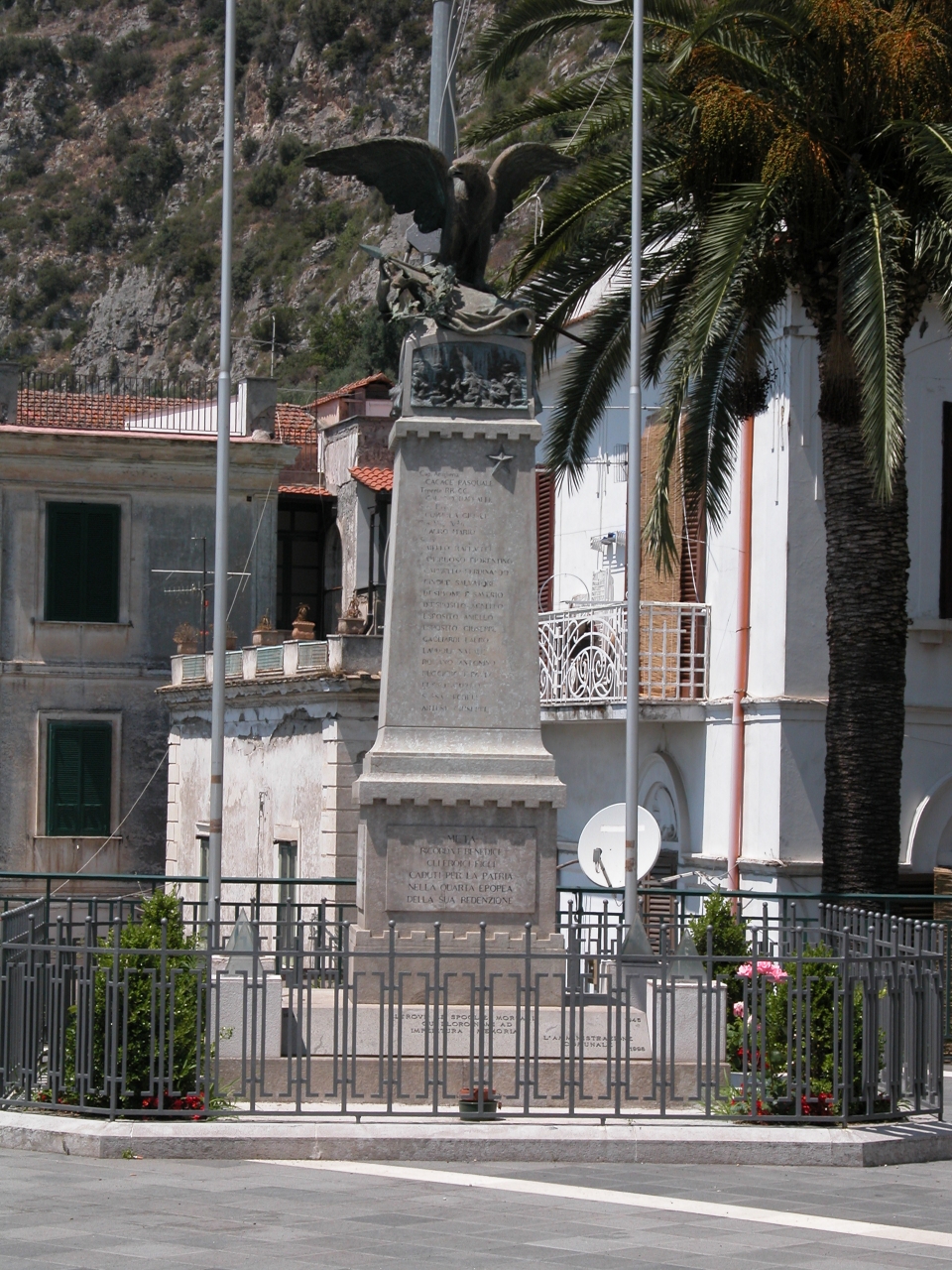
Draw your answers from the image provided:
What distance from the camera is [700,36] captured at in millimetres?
16188

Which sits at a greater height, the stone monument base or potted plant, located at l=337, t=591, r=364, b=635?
potted plant, located at l=337, t=591, r=364, b=635

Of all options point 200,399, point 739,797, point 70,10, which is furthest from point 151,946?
point 70,10

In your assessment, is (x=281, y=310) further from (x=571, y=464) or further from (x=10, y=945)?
(x=10, y=945)

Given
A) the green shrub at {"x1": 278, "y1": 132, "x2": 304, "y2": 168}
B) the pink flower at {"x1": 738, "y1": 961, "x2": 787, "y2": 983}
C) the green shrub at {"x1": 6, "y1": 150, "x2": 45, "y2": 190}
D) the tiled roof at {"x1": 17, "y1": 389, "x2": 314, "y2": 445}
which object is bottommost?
the pink flower at {"x1": 738, "y1": 961, "x2": 787, "y2": 983}

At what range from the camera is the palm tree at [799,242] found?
15398mm

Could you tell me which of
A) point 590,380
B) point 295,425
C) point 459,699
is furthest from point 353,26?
point 459,699

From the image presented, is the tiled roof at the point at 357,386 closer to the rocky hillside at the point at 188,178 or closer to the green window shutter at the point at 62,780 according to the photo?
the green window shutter at the point at 62,780

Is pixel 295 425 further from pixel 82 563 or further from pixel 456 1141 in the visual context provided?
pixel 456 1141

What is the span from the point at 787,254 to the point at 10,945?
30.8ft

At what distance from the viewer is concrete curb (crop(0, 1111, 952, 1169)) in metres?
9.74

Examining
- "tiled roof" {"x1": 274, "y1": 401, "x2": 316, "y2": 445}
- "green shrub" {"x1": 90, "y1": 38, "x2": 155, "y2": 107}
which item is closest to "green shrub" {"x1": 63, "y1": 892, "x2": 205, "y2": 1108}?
"tiled roof" {"x1": 274, "y1": 401, "x2": 316, "y2": 445}

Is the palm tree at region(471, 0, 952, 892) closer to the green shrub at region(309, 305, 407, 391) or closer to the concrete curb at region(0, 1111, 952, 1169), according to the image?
the concrete curb at region(0, 1111, 952, 1169)

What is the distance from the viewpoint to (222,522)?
14.0 meters

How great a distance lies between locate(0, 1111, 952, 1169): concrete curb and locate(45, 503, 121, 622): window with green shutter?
20.2 m
